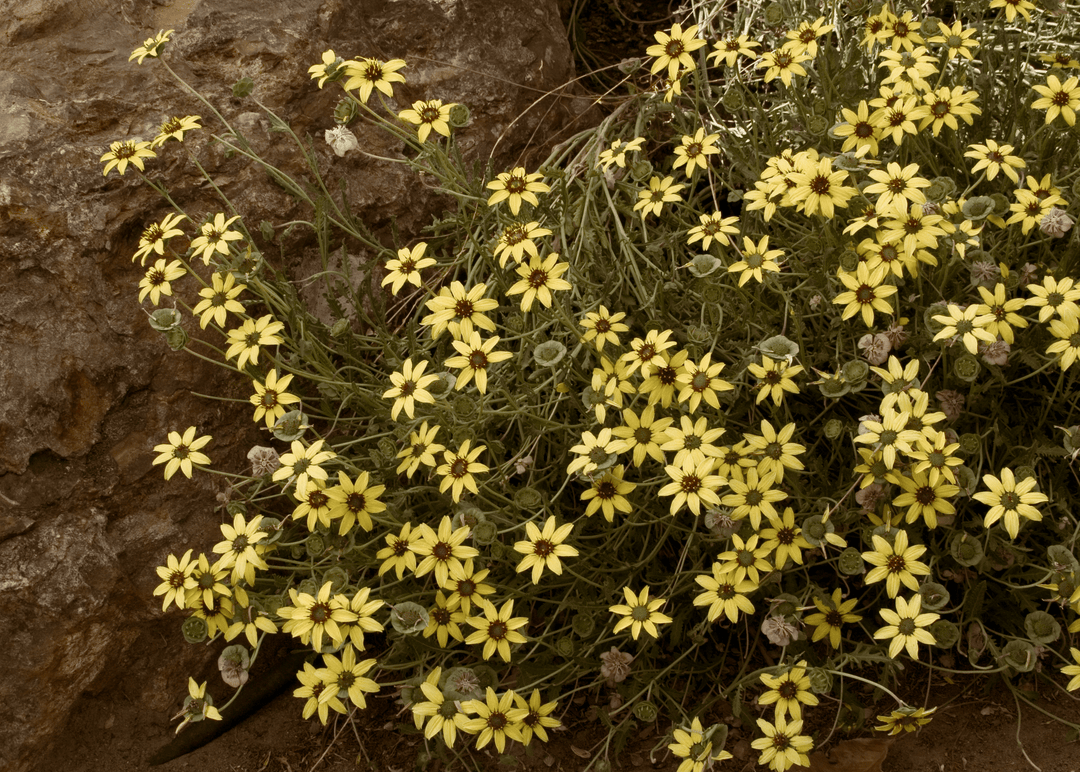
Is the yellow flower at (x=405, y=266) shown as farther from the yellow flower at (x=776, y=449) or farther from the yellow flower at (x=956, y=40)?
the yellow flower at (x=956, y=40)

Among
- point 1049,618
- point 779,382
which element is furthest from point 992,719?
point 779,382

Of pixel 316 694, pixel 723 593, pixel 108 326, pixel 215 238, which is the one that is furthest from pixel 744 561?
pixel 108 326

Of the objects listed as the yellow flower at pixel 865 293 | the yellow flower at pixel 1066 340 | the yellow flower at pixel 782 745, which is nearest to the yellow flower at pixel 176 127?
the yellow flower at pixel 865 293

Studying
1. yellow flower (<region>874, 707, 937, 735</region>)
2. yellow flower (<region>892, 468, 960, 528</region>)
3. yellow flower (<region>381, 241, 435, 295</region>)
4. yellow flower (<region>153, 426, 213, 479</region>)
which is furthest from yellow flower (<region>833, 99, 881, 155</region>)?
yellow flower (<region>153, 426, 213, 479</region>)

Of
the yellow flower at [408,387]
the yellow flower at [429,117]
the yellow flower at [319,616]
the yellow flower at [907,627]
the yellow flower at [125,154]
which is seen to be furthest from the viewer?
the yellow flower at [125,154]

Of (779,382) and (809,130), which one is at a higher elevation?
(809,130)

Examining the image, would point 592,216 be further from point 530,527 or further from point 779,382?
point 530,527
